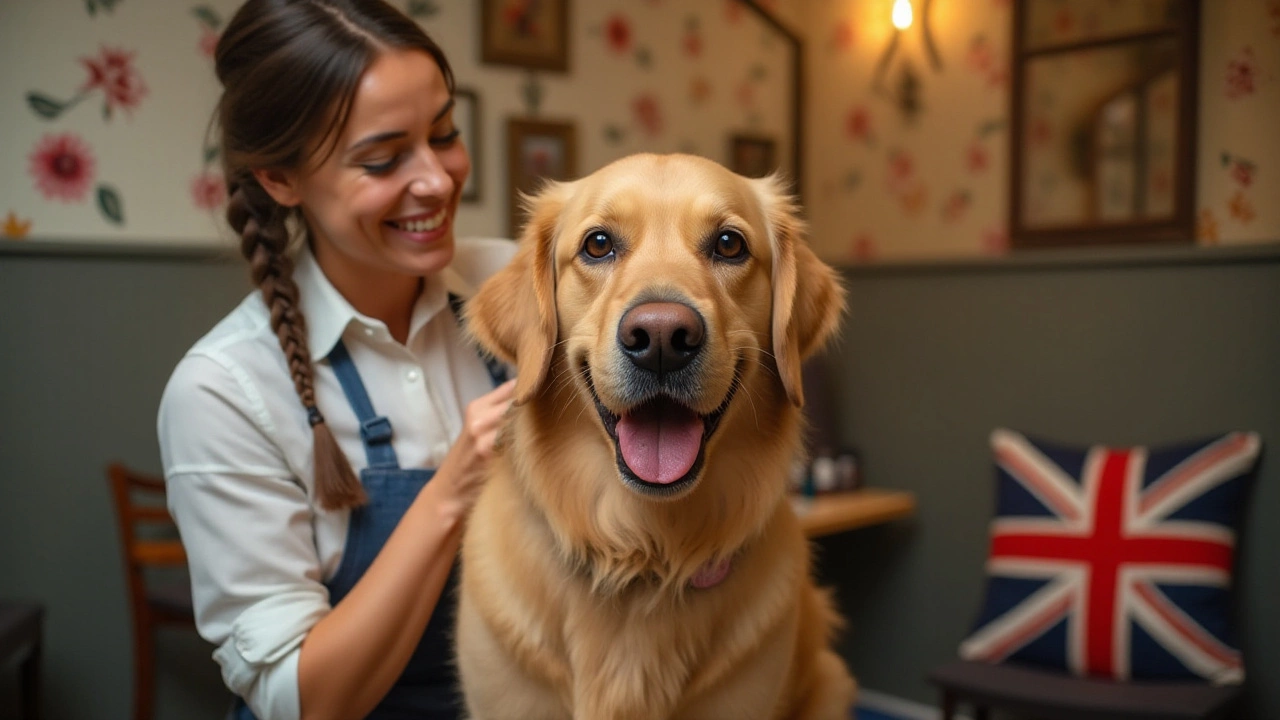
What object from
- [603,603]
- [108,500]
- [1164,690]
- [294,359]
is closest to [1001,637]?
[1164,690]

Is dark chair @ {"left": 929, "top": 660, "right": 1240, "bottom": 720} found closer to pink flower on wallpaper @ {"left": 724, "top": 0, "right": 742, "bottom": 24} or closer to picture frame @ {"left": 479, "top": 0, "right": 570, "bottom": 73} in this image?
picture frame @ {"left": 479, "top": 0, "right": 570, "bottom": 73}

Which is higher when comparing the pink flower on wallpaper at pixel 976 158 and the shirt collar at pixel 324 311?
the pink flower on wallpaper at pixel 976 158

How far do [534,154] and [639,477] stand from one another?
7.48ft

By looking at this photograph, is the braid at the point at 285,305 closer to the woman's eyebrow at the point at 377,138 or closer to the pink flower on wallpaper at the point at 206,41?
the woman's eyebrow at the point at 377,138

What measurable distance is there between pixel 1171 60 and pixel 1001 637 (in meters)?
1.71

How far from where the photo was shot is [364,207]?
134 centimetres

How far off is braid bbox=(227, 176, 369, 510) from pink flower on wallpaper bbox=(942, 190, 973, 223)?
101 inches

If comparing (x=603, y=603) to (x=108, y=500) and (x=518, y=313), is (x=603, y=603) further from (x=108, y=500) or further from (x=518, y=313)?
(x=108, y=500)

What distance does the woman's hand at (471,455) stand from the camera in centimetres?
128

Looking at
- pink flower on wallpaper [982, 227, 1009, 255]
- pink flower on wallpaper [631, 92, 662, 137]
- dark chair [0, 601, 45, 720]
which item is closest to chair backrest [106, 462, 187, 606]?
dark chair [0, 601, 45, 720]

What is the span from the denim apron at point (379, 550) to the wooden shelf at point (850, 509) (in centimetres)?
153

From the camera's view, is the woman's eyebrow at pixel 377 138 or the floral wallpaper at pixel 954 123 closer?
the woman's eyebrow at pixel 377 138

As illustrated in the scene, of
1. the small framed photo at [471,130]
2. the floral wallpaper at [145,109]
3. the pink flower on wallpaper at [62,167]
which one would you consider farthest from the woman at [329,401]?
the small framed photo at [471,130]

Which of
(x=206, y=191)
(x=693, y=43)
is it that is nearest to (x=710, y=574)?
(x=206, y=191)
